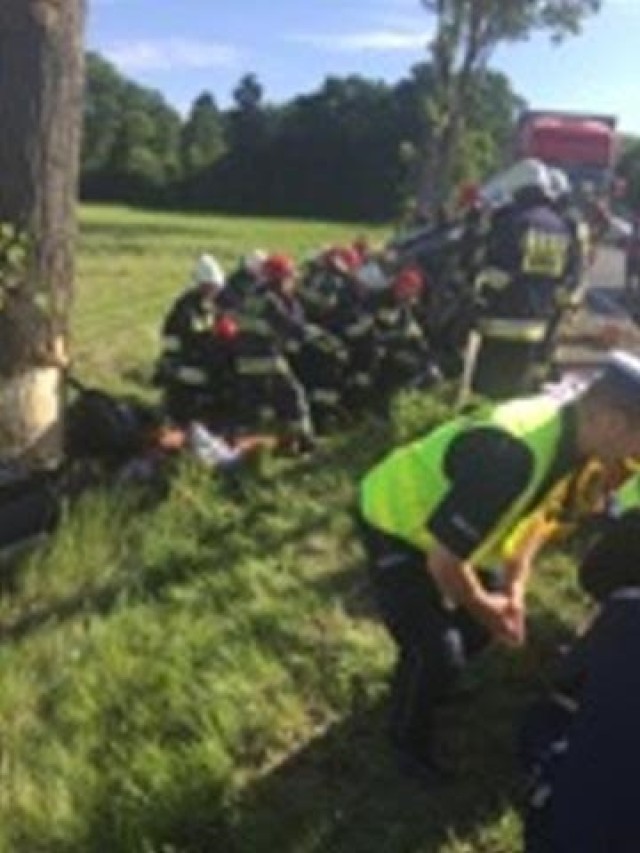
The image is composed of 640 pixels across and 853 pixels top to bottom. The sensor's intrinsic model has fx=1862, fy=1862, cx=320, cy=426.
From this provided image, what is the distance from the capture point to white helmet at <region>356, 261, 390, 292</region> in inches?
492

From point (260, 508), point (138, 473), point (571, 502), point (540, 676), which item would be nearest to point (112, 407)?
point (138, 473)

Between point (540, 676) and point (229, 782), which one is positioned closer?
point (229, 782)

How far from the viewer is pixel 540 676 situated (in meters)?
6.74

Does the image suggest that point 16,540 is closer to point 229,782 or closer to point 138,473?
point 138,473

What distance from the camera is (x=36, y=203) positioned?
376 inches

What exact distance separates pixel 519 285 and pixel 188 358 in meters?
2.17

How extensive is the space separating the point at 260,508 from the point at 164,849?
372 centimetres

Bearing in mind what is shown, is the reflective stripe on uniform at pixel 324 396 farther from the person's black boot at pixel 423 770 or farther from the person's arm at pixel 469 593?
the person's arm at pixel 469 593

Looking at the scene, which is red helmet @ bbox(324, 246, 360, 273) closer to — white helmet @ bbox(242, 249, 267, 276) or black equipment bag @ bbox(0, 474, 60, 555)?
white helmet @ bbox(242, 249, 267, 276)

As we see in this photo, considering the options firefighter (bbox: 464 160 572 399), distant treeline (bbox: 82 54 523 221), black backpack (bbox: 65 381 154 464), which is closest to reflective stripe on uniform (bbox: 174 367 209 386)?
black backpack (bbox: 65 381 154 464)

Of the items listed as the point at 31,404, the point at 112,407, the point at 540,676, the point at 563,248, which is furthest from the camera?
the point at 563,248

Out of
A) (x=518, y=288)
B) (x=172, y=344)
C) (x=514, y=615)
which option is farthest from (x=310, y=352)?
(x=514, y=615)

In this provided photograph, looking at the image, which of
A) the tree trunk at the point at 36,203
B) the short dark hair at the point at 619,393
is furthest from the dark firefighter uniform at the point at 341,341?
the short dark hair at the point at 619,393

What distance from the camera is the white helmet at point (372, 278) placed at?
12508 mm
